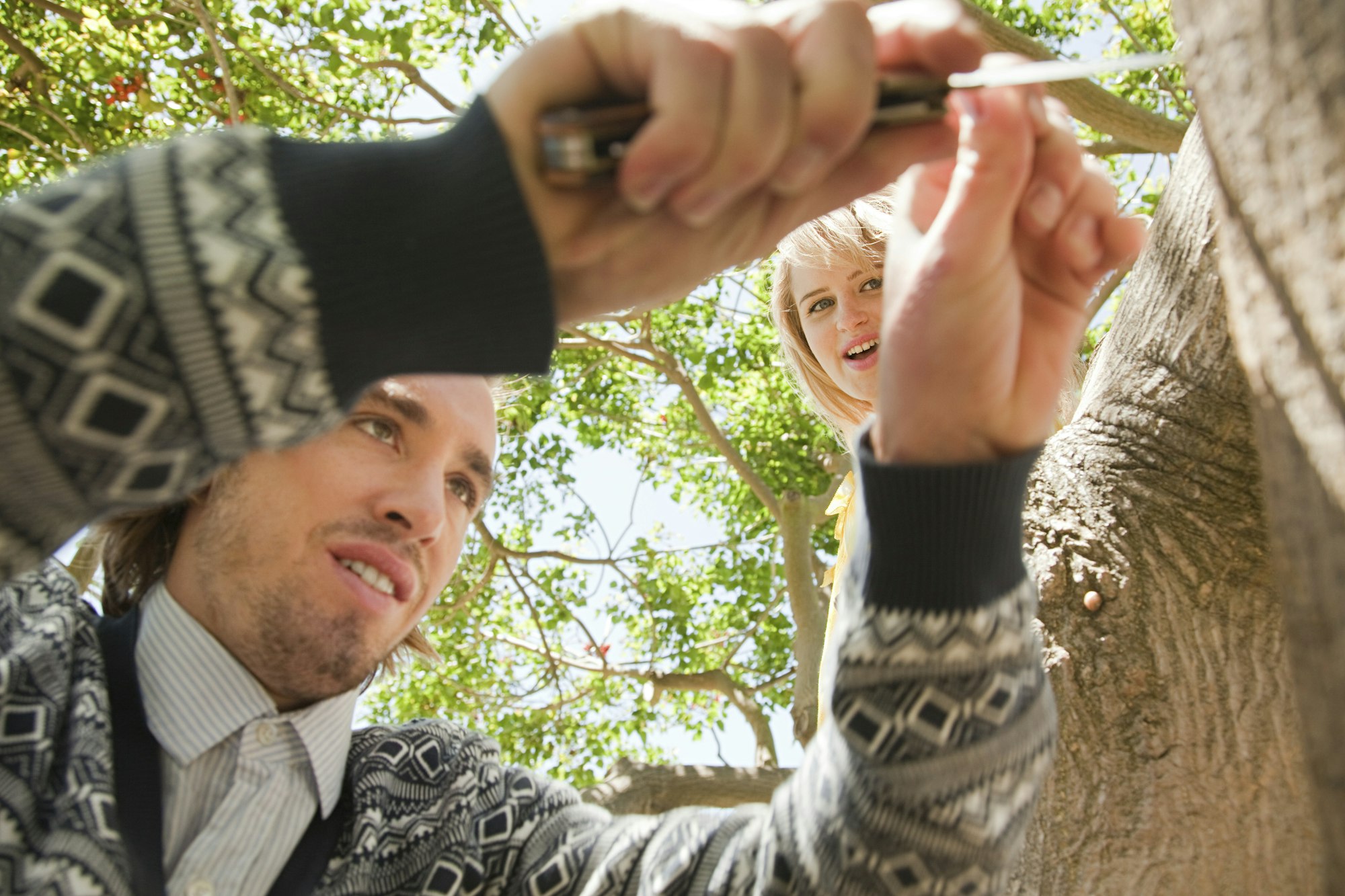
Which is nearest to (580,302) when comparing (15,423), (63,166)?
(15,423)

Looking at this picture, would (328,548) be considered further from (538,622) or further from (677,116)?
(538,622)

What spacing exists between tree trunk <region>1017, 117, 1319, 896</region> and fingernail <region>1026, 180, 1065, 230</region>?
1.00 meters

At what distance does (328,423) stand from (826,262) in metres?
1.94

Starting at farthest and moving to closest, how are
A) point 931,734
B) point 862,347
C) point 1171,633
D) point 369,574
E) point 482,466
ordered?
point 862,347 → point 482,466 → point 369,574 → point 1171,633 → point 931,734

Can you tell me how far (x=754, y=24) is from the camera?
2.90 feet

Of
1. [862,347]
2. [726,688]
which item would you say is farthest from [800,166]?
[726,688]

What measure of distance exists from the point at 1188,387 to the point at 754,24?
1.36 meters

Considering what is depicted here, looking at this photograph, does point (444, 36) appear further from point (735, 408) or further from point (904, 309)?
point (904, 309)

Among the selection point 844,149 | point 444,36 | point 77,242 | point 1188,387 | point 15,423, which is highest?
point 844,149

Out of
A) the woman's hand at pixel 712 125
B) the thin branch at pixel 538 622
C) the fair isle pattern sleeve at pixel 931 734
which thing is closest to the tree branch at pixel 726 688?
the thin branch at pixel 538 622

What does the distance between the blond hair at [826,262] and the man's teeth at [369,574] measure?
3.69ft

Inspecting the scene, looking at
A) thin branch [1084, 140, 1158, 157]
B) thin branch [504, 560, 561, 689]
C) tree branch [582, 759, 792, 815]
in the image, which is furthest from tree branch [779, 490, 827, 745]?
thin branch [1084, 140, 1158, 157]

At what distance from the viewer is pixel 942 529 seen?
3.63 feet

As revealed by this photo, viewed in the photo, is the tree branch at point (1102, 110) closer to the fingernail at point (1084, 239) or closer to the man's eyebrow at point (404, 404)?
the man's eyebrow at point (404, 404)
